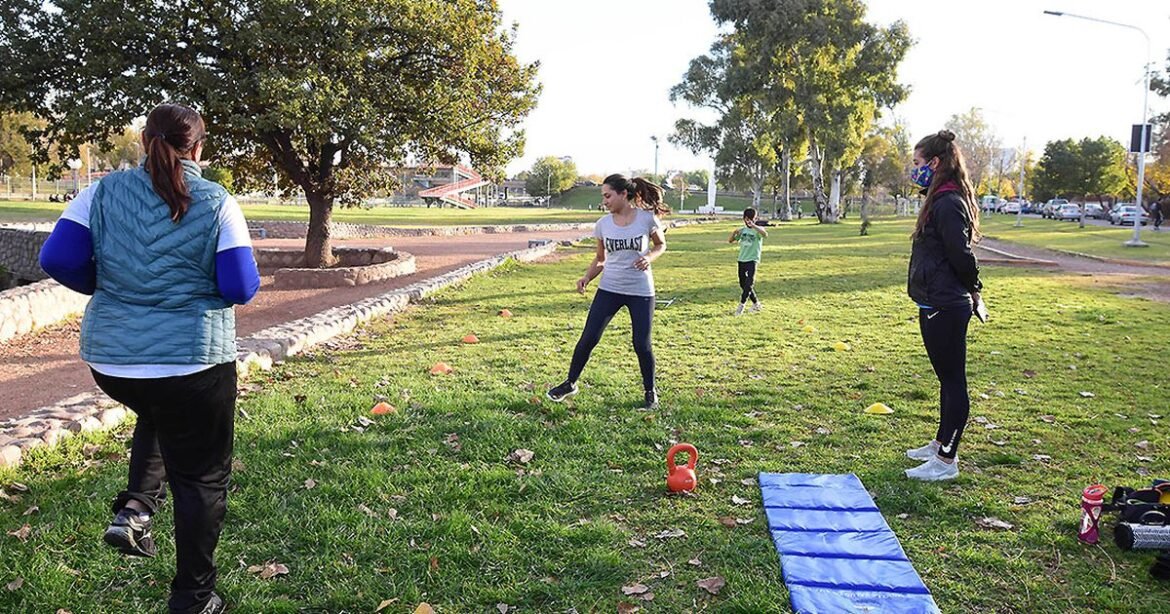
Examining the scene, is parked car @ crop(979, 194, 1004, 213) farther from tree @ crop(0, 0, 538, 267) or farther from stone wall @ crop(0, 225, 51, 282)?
stone wall @ crop(0, 225, 51, 282)

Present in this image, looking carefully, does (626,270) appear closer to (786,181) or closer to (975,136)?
(786,181)

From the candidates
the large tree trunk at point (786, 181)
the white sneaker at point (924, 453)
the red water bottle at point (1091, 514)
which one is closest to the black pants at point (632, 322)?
the white sneaker at point (924, 453)

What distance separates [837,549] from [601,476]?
145cm

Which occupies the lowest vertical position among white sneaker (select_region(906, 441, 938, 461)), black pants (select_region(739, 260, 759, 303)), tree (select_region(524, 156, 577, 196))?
white sneaker (select_region(906, 441, 938, 461))

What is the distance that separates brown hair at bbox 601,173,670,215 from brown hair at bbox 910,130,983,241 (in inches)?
85.8

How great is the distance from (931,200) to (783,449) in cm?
184

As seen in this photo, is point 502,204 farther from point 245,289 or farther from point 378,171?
point 245,289

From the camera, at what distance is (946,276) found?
15.1 ft

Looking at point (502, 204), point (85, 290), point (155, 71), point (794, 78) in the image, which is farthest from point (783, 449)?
point (502, 204)

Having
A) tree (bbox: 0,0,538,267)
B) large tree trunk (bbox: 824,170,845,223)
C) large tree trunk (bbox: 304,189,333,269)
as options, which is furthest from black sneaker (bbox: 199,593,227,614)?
large tree trunk (bbox: 824,170,845,223)

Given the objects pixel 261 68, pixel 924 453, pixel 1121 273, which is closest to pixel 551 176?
pixel 1121 273

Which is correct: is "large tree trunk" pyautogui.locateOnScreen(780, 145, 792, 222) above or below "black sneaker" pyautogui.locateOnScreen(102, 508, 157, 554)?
above

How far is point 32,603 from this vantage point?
3.22m

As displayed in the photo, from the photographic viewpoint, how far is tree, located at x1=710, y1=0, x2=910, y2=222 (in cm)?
4019
